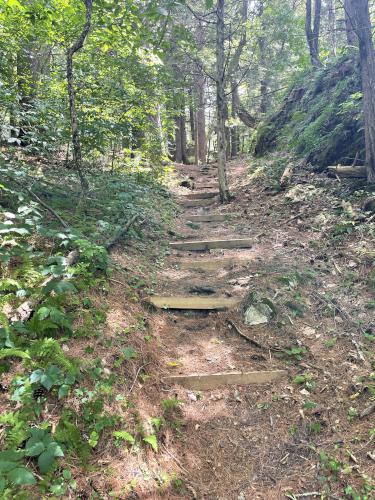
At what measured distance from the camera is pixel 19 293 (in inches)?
125

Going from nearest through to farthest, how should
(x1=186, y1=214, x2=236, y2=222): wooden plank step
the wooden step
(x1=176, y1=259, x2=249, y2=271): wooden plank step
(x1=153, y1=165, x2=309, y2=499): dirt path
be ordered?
(x1=153, y1=165, x2=309, y2=499): dirt path, (x1=176, y1=259, x2=249, y2=271): wooden plank step, (x1=186, y1=214, x2=236, y2=222): wooden plank step, the wooden step

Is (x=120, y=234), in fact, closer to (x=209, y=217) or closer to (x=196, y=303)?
(x=196, y=303)

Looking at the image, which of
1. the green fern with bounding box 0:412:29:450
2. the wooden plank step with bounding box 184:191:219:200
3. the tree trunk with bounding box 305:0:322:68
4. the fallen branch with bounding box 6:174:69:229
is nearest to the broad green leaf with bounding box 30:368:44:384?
the green fern with bounding box 0:412:29:450

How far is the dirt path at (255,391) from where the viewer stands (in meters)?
2.89

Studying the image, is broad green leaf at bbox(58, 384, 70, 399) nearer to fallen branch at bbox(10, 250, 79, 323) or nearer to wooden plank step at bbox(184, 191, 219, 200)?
fallen branch at bbox(10, 250, 79, 323)

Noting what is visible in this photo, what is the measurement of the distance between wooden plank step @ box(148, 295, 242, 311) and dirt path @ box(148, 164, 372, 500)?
0.41 feet

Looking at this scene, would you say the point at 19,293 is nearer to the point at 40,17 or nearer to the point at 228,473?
the point at 228,473

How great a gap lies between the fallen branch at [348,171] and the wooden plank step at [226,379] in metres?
5.17

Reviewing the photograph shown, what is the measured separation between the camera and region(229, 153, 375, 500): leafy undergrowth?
9.52 ft

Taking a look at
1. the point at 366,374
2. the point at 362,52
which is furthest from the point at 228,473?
the point at 362,52

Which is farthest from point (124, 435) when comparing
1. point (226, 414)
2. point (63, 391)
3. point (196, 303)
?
point (196, 303)

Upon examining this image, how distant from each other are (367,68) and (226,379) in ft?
20.7

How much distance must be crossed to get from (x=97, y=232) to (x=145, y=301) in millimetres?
1481

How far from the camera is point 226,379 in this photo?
3.79m
